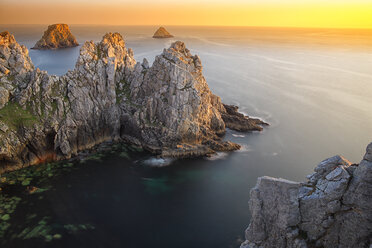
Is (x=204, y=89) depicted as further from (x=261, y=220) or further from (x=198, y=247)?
(x=261, y=220)

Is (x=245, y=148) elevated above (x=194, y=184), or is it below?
above

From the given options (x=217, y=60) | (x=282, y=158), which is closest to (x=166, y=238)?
(x=282, y=158)

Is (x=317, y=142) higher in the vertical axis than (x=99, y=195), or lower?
higher

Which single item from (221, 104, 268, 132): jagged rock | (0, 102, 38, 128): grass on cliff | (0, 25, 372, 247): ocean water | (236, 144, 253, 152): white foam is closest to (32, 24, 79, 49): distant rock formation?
(0, 25, 372, 247): ocean water

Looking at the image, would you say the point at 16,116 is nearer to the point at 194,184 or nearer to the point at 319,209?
the point at 194,184

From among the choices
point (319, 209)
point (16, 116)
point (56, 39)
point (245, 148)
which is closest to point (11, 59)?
point (16, 116)

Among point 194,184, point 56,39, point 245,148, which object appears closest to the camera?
point 194,184
